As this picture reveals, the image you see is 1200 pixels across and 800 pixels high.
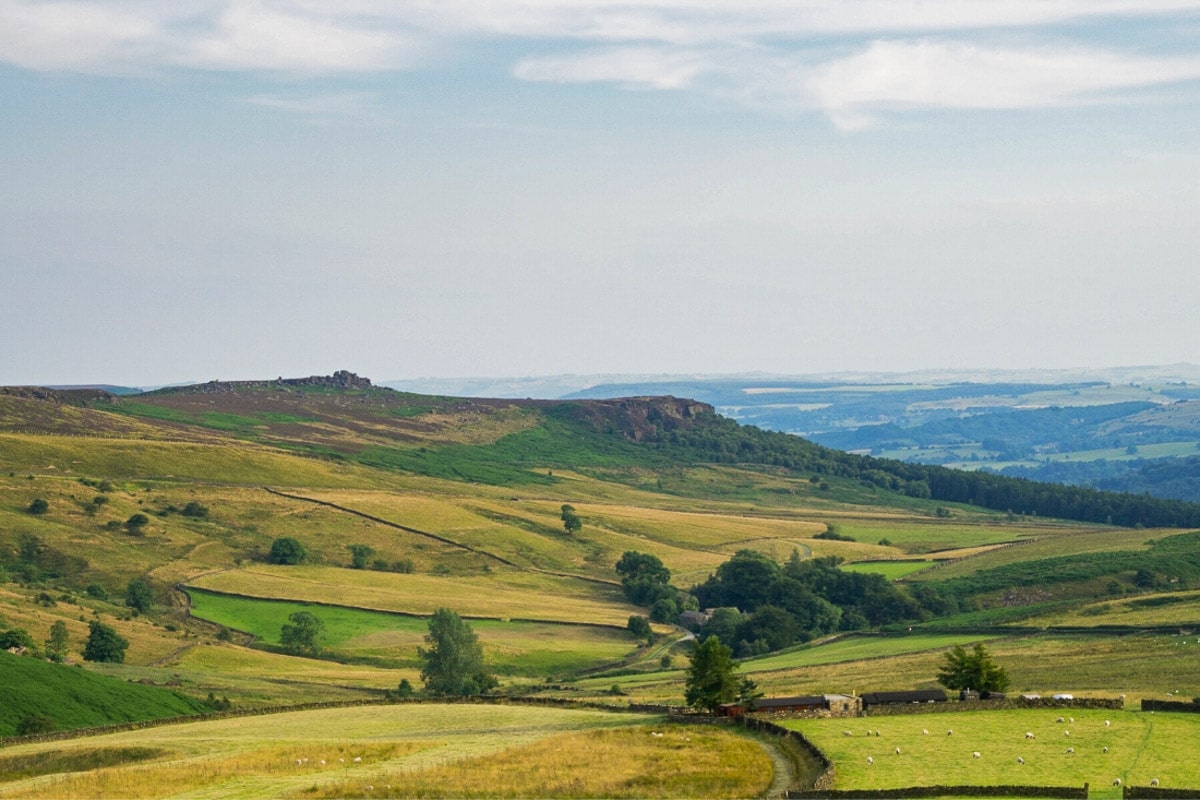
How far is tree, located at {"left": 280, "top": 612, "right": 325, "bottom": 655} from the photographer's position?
142 metres

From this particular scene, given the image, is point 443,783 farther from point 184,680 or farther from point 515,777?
point 184,680

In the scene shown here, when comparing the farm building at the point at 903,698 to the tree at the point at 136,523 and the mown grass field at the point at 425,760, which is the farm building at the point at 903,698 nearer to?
the mown grass field at the point at 425,760

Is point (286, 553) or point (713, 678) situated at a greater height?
point (713, 678)

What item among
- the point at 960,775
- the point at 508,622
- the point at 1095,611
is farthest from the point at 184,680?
the point at 1095,611

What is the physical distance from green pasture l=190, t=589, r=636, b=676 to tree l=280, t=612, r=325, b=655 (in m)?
2.21

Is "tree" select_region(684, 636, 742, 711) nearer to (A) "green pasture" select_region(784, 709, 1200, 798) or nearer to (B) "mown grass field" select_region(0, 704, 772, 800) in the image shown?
(B) "mown grass field" select_region(0, 704, 772, 800)

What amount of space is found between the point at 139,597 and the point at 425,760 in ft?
327

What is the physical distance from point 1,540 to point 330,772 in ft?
406

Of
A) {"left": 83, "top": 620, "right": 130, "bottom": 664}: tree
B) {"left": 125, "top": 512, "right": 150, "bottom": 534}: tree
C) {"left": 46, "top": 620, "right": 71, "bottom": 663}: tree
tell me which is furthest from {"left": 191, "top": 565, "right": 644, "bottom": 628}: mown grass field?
{"left": 46, "top": 620, "right": 71, "bottom": 663}: tree

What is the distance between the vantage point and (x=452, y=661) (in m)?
125

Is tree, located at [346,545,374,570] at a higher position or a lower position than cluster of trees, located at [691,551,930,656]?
higher

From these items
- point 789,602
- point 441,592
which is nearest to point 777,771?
point 789,602

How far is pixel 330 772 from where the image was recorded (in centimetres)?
6381

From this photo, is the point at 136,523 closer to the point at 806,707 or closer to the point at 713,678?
the point at 713,678
